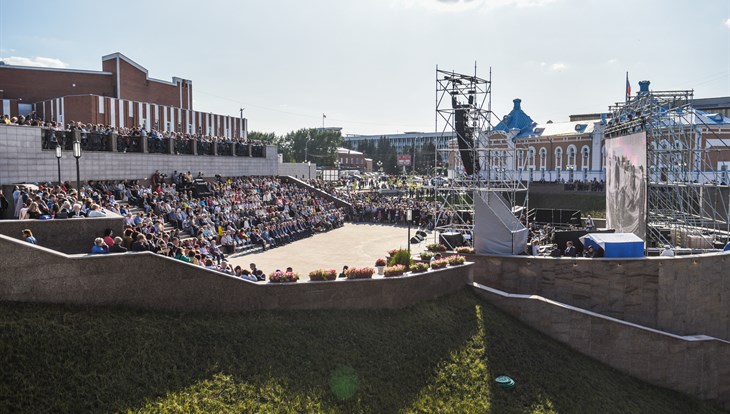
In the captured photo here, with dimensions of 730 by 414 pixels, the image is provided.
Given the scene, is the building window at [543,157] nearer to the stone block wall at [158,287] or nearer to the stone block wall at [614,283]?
the stone block wall at [614,283]

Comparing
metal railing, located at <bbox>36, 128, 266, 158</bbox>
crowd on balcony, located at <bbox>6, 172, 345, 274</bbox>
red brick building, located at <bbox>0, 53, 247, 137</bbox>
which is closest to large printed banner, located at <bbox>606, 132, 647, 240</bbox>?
crowd on balcony, located at <bbox>6, 172, 345, 274</bbox>

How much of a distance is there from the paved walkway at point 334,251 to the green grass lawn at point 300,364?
4402 mm

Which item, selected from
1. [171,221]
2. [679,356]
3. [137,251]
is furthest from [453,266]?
[171,221]

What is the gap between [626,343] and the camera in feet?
50.4

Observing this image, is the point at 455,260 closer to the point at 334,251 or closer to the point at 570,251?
the point at 570,251

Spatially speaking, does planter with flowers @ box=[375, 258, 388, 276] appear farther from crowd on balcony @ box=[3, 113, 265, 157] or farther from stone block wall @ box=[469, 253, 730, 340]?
crowd on balcony @ box=[3, 113, 265, 157]

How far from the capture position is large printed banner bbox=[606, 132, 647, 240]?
20169mm

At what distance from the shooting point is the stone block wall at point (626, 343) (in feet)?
49.9

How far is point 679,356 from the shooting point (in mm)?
15750

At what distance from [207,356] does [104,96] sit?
98.8 ft

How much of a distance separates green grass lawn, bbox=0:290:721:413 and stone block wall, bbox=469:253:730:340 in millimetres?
2019

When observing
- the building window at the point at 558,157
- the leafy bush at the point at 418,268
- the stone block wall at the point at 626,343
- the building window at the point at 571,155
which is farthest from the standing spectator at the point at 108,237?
the building window at the point at 558,157

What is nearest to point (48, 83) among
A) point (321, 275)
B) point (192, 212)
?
point (192, 212)

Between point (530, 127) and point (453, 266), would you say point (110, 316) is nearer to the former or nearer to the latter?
point (453, 266)
